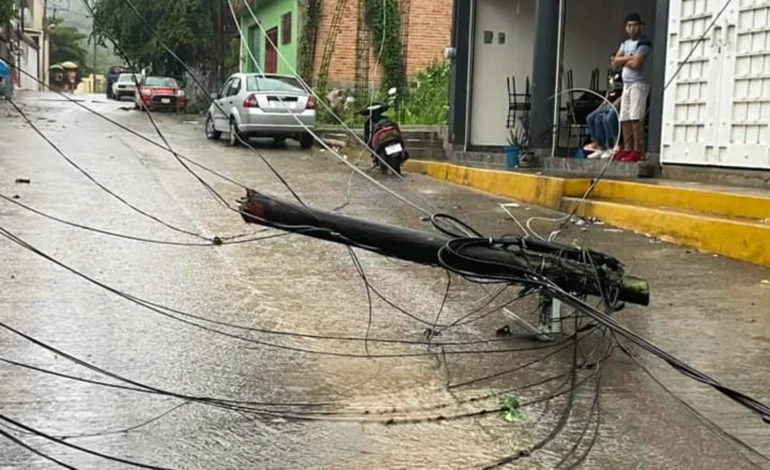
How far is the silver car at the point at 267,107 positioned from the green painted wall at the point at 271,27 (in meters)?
2.36

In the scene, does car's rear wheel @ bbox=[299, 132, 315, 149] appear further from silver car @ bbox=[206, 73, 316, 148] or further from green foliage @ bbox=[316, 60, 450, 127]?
green foliage @ bbox=[316, 60, 450, 127]

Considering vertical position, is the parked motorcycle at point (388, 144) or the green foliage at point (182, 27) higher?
the green foliage at point (182, 27)

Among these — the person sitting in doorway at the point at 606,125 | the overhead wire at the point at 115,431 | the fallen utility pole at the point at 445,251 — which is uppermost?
the person sitting in doorway at the point at 606,125

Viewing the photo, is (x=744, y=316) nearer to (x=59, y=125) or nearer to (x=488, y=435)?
(x=488, y=435)

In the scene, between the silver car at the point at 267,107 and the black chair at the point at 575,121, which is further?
the silver car at the point at 267,107

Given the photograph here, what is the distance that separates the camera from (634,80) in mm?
10773

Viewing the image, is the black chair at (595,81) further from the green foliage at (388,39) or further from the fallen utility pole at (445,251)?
the fallen utility pole at (445,251)

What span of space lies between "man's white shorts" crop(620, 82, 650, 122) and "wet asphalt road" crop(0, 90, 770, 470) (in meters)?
2.14

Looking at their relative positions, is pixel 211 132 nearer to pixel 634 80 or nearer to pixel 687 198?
pixel 634 80

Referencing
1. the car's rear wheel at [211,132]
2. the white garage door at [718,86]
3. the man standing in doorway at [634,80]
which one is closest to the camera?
the white garage door at [718,86]

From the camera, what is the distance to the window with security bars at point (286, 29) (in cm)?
2741

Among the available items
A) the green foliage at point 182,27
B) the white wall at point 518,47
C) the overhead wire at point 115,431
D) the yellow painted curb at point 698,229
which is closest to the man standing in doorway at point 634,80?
the yellow painted curb at point 698,229

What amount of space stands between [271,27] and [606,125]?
20.1 metres

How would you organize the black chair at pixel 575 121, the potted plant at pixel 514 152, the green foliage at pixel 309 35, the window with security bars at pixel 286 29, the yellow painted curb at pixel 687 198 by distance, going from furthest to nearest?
the window with security bars at pixel 286 29 → the green foliage at pixel 309 35 → the black chair at pixel 575 121 → the potted plant at pixel 514 152 → the yellow painted curb at pixel 687 198
